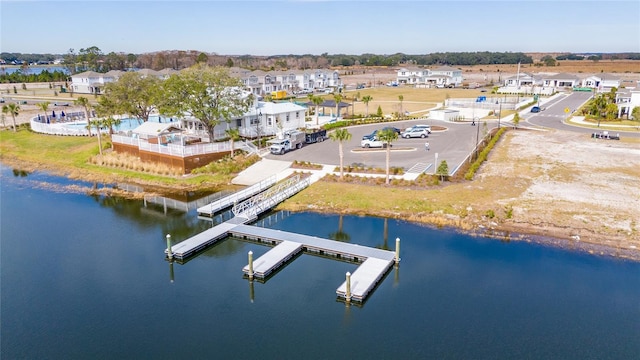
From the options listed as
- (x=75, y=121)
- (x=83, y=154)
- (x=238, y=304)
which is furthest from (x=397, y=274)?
(x=75, y=121)

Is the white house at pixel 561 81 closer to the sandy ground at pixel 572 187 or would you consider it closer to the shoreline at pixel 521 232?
the sandy ground at pixel 572 187

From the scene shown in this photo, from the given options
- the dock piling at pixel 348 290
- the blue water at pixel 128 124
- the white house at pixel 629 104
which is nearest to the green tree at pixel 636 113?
the white house at pixel 629 104

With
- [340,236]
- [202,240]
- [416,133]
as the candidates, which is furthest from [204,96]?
[416,133]

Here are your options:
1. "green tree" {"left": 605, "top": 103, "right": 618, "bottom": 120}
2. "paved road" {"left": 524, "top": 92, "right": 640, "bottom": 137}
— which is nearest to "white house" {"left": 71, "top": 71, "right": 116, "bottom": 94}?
"paved road" {"left": 524, "top": 92, "right": 640, "bottom": 137}

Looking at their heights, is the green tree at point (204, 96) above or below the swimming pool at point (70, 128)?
above

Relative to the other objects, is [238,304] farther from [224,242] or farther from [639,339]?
[639,339]

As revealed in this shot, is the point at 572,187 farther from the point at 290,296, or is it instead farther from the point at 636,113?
the point at 636,113
